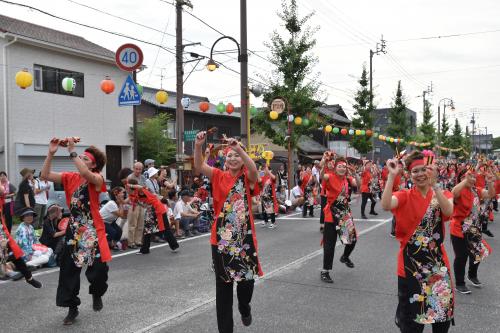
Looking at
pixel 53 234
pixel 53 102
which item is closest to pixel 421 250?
pixel 53 234

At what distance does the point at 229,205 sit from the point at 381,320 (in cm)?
215

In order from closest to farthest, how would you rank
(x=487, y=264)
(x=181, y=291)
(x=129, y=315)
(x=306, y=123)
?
(x=129, y=315)
(x=181, y=291)
(x=487, y=264)
(x=306, y=123)

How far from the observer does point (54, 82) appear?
1798cm

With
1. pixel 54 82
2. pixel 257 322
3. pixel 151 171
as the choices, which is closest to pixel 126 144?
pixel 54 82

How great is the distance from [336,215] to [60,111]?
1430cm

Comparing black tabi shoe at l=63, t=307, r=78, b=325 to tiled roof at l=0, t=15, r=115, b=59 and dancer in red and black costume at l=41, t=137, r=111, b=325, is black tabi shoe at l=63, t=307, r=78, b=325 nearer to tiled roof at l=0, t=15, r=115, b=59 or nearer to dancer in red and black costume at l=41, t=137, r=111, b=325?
dancer in red and black costume at l=41, t=137, r=111, b=325

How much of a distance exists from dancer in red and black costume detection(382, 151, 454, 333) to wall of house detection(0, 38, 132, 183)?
15566mm

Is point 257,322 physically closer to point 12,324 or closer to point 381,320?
point 381,320

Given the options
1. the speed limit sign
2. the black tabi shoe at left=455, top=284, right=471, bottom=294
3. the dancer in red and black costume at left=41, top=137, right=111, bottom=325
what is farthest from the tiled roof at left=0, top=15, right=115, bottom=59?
the black tabi shoe at left=455, top=284, right=471, bottom=294

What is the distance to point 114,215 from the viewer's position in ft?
30.5

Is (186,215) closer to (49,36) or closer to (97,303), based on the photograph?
(97,303)

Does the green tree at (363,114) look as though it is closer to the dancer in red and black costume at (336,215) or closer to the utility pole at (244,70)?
the utility pole at (244,70)

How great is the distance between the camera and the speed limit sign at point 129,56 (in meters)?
11.0

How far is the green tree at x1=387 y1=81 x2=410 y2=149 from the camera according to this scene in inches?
1622
